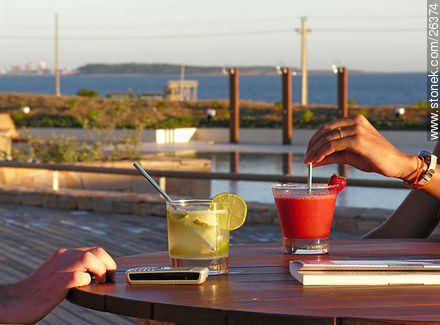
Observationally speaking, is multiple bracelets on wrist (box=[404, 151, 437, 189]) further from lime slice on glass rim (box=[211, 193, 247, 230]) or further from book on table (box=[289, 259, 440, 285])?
lime slice on glass rim (box=[211, 193, 247, 230])

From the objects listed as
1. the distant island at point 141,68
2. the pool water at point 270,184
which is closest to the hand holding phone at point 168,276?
the pool water at point 270,184

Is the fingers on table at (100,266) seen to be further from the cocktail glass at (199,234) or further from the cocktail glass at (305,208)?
the cocktail glass at (305,208)

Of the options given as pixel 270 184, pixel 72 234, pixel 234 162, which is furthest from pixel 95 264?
pixel 234 162

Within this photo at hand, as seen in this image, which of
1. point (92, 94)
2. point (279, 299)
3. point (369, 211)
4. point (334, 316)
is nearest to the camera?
point (334, 316)

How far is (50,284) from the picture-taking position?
1386mm

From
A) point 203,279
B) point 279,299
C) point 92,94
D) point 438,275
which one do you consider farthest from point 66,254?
point 92,94

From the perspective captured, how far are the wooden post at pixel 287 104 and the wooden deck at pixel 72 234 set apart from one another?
1099 centimetres

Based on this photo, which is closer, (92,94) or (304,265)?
(304,265)

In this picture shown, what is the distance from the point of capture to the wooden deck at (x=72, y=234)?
15.4 feet

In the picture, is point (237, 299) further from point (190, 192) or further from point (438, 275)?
point (190, 192)

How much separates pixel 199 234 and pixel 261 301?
0.25 meters

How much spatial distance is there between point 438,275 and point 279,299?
1.11ft

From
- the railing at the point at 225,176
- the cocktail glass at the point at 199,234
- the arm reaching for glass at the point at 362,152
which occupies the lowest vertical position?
the railing at the point at 225,176

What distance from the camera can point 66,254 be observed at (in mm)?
1426
